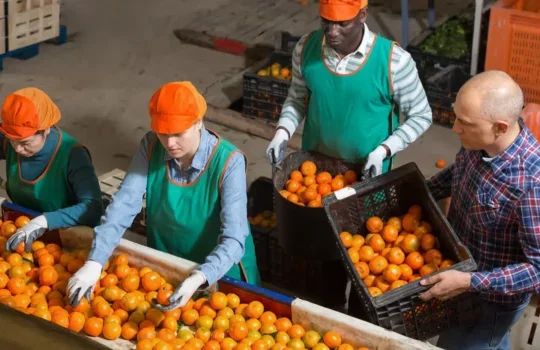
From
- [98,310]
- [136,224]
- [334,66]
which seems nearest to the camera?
[98,310]

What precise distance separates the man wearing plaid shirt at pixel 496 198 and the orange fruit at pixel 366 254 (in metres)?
0.43

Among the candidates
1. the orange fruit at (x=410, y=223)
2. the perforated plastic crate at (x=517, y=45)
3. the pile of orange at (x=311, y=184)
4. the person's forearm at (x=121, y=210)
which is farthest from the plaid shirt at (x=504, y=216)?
the perforated plastic crate at (x=517, y=45)

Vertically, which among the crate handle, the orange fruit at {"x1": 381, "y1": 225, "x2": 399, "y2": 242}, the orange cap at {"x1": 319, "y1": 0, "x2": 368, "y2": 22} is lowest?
the orange fruit at {"x1": 381, "y1": 225, "x2": 399, "y2": 242}

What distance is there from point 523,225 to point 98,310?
174 cm

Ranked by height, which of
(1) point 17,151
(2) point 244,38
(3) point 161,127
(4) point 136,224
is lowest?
(4) point 136,224

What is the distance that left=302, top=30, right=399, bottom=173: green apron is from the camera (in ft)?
12.6

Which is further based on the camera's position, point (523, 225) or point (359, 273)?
point (359, 273)

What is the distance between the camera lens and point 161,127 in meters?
2.99

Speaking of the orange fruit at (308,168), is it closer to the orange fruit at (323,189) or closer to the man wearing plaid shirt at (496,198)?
the orange fruit at (323,189)

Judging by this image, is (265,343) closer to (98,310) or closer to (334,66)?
(98,310)

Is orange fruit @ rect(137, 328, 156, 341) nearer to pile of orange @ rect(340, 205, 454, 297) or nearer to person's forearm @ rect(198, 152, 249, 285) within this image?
person's forearm @ rect(198, 152, 249, 285)

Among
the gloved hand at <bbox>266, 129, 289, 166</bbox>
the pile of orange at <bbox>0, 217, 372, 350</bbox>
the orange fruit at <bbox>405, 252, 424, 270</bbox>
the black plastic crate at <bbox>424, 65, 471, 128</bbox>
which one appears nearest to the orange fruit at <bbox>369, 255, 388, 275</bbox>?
the orange fruit at <bbox>405, 252, 424, 270</bbox>

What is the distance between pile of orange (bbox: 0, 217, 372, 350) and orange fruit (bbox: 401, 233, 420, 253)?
2.16 ft

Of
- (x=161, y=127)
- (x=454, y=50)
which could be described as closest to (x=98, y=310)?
(x=161, y=127)
